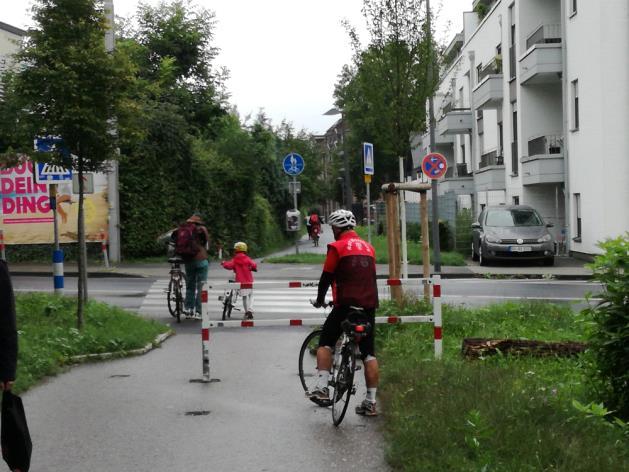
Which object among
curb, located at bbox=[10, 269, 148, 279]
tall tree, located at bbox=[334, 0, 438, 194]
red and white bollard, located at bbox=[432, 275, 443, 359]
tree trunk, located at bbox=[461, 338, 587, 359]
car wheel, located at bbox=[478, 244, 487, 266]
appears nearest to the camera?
red and white bollard, located at bbox=[432, 275, 443, 359]

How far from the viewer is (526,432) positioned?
603cm

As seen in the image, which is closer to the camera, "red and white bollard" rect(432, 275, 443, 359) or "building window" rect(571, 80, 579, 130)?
"red and white bollard" rect(432, 275, 443, 359)

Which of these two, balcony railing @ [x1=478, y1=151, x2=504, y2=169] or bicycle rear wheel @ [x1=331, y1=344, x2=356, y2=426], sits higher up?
balcony railing @ [x1=478, y1=151, x2=504, y2=169]

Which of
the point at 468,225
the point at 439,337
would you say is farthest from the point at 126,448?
the point at 468,225

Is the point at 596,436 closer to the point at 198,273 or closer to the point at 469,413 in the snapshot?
the point at 469,413

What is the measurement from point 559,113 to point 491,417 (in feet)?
93.1

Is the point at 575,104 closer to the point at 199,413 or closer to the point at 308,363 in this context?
the point at 308,363

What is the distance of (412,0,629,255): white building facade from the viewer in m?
25.6

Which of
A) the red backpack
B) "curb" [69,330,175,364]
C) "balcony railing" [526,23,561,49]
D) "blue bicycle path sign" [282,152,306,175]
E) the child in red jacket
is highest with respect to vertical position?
"balcony railing" [526,23,561,49]

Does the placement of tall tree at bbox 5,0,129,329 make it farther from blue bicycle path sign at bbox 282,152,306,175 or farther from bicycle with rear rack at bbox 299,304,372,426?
blue bicycle path sign at bbox 282,152,306,175

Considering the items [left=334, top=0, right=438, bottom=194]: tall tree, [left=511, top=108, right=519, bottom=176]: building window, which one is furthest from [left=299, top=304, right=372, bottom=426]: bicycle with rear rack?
[left=511, top=108, right=519, bottom=176]: building window

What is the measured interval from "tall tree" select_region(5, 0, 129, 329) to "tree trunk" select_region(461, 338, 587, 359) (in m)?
5.43

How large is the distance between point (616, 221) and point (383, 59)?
38.5 ft

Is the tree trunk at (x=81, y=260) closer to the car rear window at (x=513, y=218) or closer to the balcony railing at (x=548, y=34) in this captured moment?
the car rear window at (x=513, y=218)
